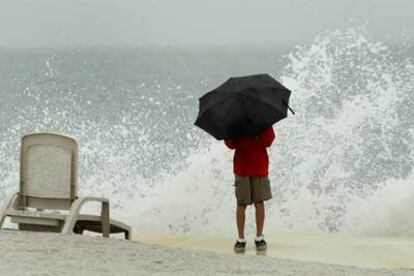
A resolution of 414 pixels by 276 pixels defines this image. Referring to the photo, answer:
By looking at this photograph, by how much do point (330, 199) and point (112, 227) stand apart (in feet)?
16.9

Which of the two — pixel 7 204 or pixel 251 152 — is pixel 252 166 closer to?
pixel 251 152

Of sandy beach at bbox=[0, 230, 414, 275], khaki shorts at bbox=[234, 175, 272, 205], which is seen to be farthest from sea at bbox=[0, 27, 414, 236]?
sandy beach at bbox=[0, 230, 414, 275]

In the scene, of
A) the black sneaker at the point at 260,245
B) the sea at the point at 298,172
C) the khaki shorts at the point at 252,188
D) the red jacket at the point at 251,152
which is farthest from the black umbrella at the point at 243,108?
the sea at the point at 298,172

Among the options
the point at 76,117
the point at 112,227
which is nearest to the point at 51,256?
the point at 112,227

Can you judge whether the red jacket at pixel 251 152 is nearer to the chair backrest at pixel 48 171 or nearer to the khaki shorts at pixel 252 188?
the khaki shorts at pixel 252 188

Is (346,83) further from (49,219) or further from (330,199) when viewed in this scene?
(49,219)

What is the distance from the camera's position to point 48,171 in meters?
7.87

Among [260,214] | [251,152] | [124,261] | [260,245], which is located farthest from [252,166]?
[124,261]

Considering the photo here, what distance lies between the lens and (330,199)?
12852mm

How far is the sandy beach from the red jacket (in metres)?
0.93

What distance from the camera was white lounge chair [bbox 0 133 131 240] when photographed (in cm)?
777

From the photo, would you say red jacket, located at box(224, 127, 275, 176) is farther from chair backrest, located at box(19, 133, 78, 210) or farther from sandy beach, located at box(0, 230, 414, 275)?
chair backrest, located at box(19, 133, 78, 210)

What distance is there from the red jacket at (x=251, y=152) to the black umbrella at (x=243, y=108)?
3.8 inches

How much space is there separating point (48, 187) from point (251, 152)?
1.71 m
